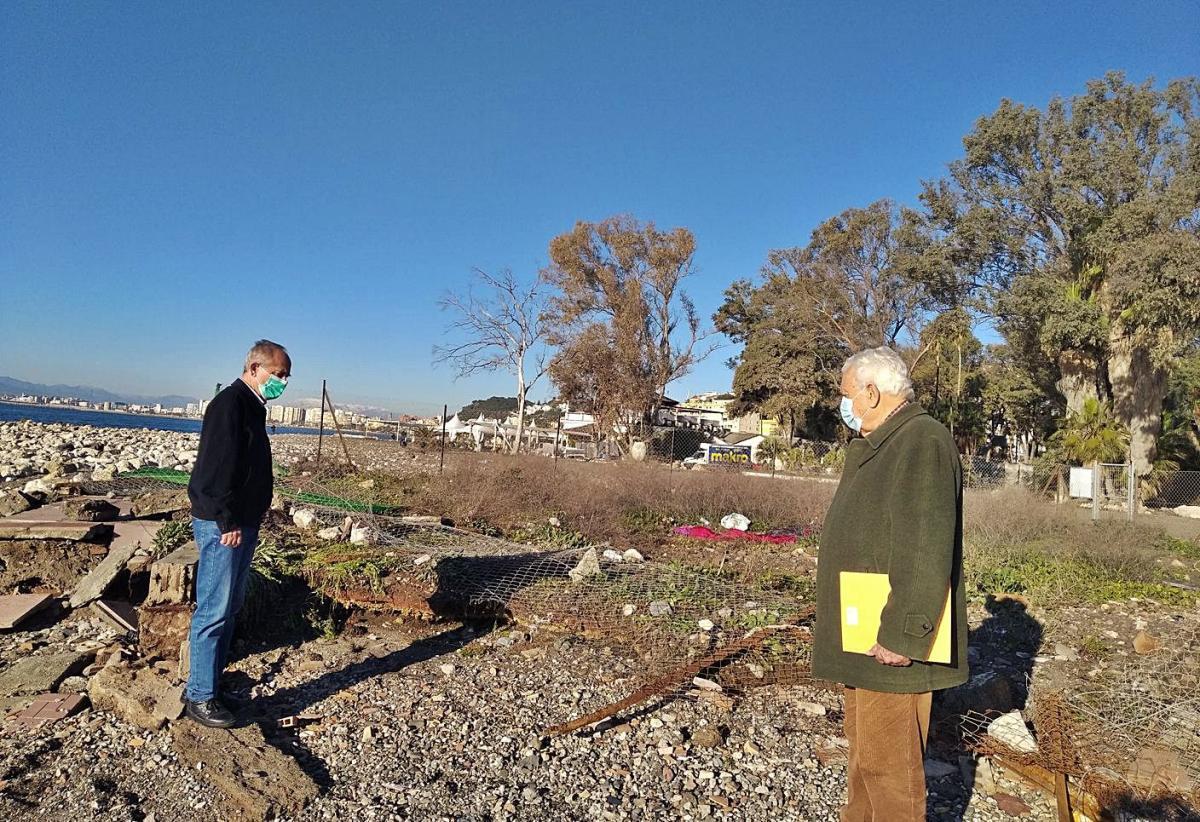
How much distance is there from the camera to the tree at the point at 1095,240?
16.8m

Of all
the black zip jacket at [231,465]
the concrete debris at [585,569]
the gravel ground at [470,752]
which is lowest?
the gravel ground at [470,752]

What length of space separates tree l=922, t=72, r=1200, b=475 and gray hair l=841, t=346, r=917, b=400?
60.4 ft

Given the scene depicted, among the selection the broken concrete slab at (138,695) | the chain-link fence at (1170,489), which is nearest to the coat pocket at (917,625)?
the broken concrete slab at (138,695)

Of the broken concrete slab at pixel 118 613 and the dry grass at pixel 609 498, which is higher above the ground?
the dry grass at pixel 609 498

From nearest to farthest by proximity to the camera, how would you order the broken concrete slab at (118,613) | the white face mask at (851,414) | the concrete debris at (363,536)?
the white face mask at (851,414) → the broken concrete slab at (118,613) → the concrete debris at (363,536)

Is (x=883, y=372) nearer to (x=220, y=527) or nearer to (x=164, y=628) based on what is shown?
(x=220, y=527)

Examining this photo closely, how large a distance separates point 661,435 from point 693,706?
80.6 ft

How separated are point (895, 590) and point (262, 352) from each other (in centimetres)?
291

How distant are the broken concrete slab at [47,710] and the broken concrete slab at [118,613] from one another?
0.94 meters

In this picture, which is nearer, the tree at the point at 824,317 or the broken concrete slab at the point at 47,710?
the broken concrete slab at the point at 47,710

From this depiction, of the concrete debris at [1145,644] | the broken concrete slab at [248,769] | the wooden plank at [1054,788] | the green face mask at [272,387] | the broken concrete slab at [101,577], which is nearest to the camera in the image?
the broken concrete slab at [248,769]

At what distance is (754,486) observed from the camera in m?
11.6

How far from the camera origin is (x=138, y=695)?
3.21 m

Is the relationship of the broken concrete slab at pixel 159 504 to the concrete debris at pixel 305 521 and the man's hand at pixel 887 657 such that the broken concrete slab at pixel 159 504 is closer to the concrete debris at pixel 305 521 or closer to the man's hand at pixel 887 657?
the concrete debris at pixel 305 521
